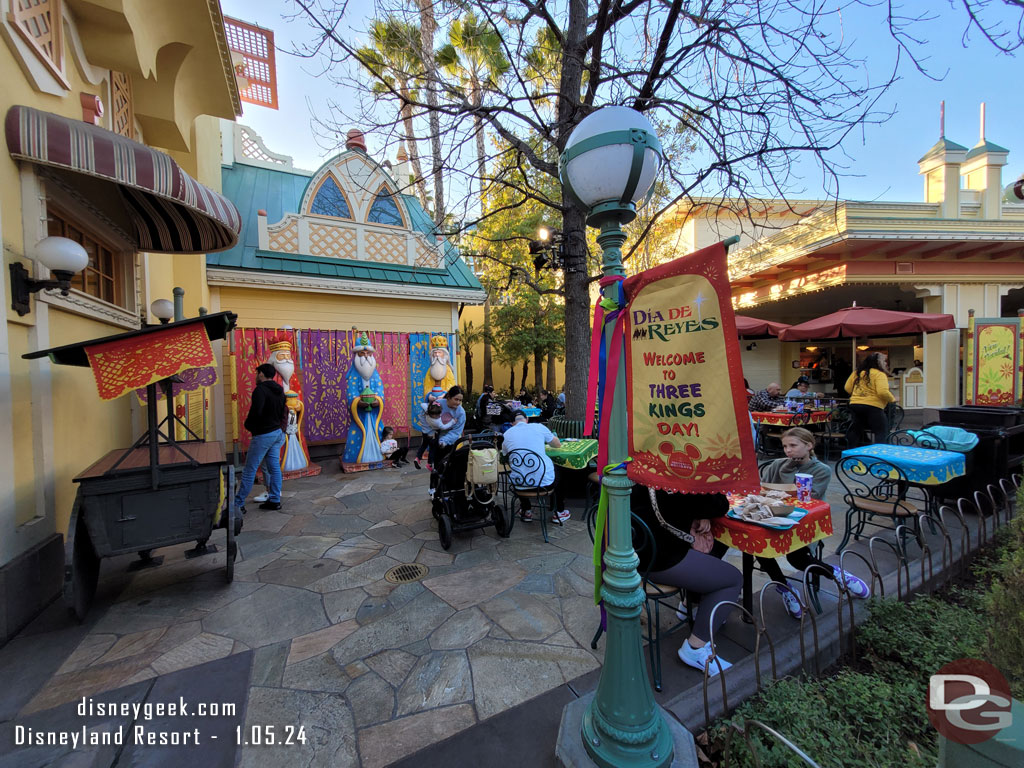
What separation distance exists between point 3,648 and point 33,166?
3.46 m

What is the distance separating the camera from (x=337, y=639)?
2846 mm

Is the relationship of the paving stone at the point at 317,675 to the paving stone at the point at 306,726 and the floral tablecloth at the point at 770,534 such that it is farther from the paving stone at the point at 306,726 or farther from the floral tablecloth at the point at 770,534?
the floral tablecloth at the point at 770,534

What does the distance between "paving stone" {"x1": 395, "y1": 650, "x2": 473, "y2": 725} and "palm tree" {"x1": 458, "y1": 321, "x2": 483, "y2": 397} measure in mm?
12283

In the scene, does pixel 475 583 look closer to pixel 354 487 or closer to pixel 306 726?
pixel 306 726

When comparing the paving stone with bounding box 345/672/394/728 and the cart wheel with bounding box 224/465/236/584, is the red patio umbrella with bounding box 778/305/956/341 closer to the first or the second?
the paving stone with bounding box 345/672/394/728

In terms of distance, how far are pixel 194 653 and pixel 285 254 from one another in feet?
24.4

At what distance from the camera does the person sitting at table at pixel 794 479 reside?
3.01 m

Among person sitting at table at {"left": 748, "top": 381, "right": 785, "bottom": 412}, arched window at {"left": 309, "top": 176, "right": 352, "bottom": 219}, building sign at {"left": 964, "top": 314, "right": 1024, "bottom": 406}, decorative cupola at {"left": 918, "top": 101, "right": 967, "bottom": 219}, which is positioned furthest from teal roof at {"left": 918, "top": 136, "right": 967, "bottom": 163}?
arched window at {"left": 309, "top": 176, "right": 352, "bottom": 219}

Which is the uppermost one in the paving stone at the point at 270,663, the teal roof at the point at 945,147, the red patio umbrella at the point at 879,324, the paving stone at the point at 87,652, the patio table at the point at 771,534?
the teal roof at the point at 945,147

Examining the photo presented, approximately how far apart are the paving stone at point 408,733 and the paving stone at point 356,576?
1.54 meters

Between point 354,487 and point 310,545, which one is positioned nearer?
point 310,545

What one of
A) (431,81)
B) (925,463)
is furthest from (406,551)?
(431,81)

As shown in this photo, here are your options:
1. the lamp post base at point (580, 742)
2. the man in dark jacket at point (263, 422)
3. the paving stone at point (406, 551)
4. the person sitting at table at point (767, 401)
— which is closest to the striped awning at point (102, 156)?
the man in dark jacket at point (263, 422)

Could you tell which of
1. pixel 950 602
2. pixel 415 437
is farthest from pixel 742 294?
pixel 950 602
